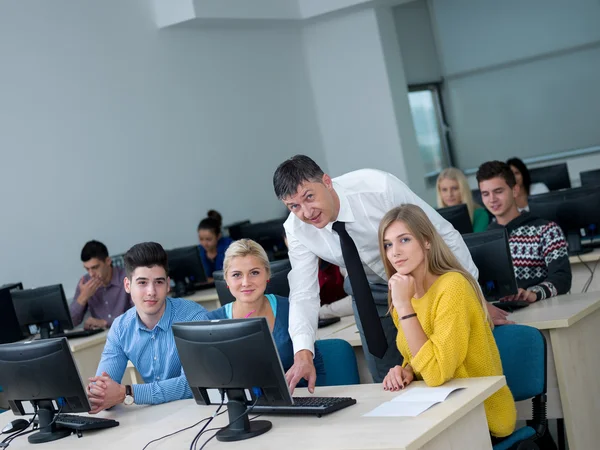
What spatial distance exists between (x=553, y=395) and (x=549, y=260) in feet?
2.74

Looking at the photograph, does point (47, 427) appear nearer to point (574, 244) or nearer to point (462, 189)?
point (574, 244)

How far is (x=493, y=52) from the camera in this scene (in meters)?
9.98

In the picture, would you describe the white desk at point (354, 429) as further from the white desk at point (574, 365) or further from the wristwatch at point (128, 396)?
the white desk at point (574, 365)

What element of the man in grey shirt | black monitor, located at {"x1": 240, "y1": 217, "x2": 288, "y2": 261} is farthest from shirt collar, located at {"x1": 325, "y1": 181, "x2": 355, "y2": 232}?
black monitor, located at {"x1": 240, "y1": 217, "x2": 288, "y2": 261}

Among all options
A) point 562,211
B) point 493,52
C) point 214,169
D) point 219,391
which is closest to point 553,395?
point 219,391

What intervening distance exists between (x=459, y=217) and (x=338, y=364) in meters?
1.95

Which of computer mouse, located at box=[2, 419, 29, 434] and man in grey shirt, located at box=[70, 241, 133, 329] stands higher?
man in grey shirt, located at box=[70, 241, 133, 329]

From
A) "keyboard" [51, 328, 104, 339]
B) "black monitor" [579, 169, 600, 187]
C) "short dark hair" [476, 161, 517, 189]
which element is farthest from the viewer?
"black monitor" [579, 169, 600, 187]

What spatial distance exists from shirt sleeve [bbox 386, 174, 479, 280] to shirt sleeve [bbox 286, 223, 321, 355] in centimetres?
40

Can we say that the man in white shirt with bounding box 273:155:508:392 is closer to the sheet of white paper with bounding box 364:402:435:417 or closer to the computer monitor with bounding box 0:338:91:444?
the sheet of white paper with bounding box 364:402:435:417

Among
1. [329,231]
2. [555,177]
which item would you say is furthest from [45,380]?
[555,177]

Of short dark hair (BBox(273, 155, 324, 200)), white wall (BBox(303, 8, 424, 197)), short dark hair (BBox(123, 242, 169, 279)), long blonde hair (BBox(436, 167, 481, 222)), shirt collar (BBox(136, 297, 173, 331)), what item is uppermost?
white wall (BBox(303, 8, 424, 197))

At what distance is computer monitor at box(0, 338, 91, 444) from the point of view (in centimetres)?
303

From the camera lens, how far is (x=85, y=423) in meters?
3.10
